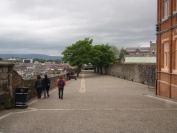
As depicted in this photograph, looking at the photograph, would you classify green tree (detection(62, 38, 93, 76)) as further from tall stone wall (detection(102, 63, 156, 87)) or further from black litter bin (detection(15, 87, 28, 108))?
black litter bin (detection(15, 87, 28, 108))

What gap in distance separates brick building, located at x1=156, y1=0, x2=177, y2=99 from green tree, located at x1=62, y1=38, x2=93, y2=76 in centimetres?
4256

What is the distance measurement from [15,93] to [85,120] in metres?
3.82

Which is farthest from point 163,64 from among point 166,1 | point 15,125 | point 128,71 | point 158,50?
point 128,71

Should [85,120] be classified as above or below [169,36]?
below

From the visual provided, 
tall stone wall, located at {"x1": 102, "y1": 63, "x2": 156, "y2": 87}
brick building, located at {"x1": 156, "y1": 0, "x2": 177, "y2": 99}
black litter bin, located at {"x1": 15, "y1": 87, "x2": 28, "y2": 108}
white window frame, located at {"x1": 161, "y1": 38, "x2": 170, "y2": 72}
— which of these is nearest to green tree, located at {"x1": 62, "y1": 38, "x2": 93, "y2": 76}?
tall stone wall, located at {"x1": 102, "y1": 63, "x2": 156, "y2": 87}

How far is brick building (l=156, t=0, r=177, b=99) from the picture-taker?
15.0 meters

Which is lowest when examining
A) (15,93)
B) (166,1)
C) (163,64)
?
(15,93)

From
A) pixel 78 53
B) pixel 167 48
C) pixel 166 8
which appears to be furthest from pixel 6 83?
pixel 78 53

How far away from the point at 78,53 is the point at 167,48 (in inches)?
1787

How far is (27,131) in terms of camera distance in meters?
6.71

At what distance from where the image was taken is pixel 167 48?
16594 mm

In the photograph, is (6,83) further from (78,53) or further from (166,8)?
(78,53)

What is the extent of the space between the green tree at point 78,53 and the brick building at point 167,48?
4256 centimetres

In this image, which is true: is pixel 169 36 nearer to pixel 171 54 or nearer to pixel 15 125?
pixel 171 54
